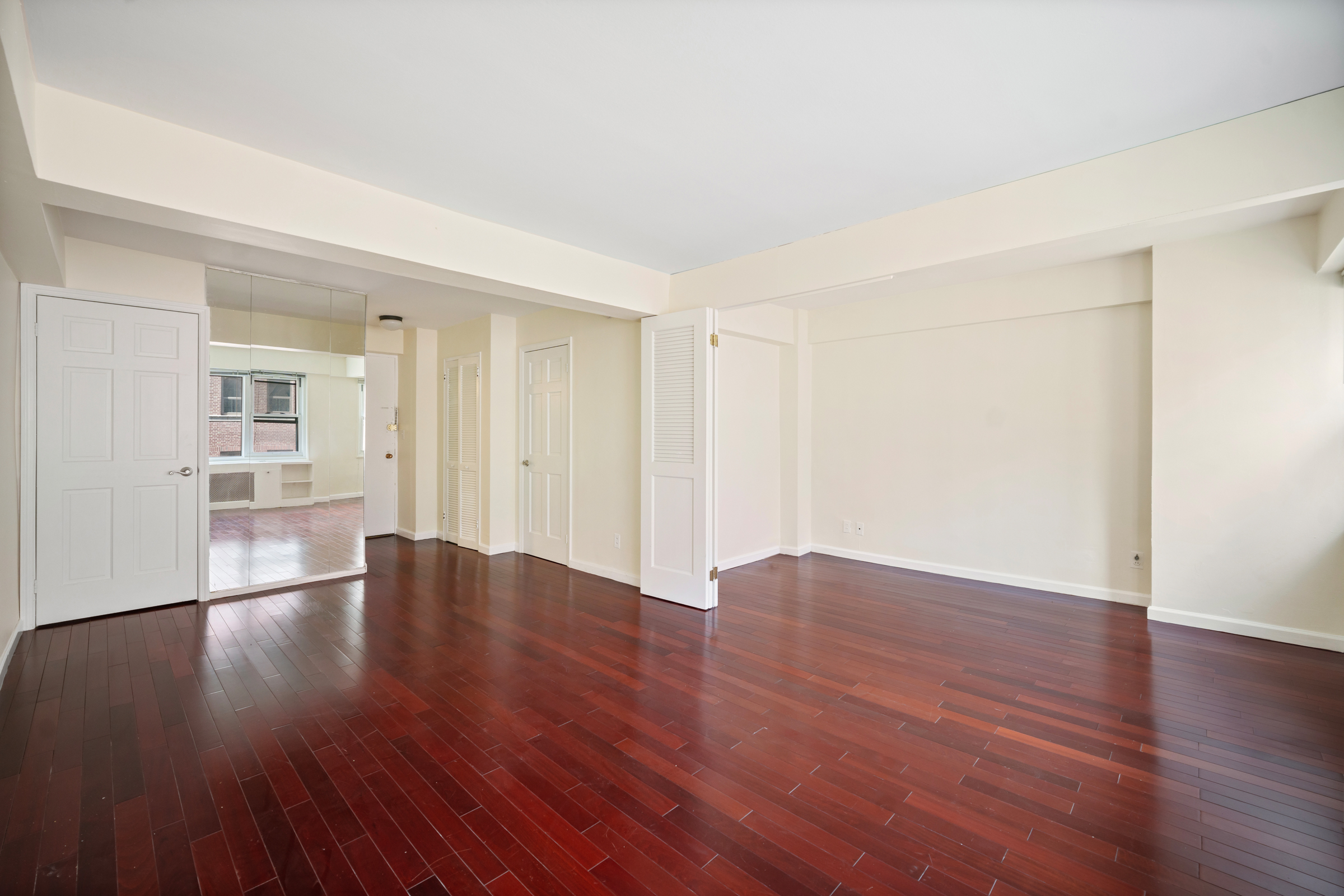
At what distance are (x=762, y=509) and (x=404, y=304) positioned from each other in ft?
13.4

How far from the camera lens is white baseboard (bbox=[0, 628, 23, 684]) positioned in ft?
9.65

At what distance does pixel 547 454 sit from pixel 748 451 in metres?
2.01

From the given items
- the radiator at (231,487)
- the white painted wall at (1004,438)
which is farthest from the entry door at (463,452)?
the white painted wall at (1004,438)

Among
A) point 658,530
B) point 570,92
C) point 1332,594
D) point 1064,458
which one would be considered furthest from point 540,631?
point 1332,594

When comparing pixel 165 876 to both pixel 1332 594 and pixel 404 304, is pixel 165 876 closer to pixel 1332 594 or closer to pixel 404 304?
pixel 404 304

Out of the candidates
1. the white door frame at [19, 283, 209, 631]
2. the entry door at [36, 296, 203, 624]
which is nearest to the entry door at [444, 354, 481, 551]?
the entry door at [36, 296, 203, 624]

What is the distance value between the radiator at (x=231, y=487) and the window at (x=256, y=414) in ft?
0.49

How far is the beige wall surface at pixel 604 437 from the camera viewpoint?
15.8 ft

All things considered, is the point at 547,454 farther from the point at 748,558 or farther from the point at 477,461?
the point at 748,558

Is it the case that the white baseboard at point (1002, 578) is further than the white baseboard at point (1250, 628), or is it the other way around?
the white baseboard at point (1002, 578)

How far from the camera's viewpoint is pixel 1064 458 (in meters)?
4.44

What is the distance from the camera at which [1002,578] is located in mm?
4754

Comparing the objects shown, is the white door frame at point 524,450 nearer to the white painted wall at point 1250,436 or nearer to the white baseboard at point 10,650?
the white baseboard at point 10,650

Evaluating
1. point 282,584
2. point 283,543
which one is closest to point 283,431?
point 283,543
